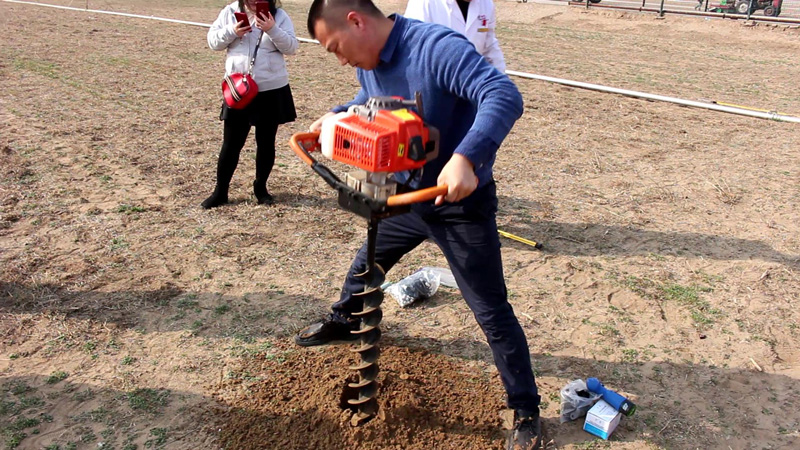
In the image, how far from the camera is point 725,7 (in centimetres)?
2294

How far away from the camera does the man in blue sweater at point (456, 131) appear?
2.22m

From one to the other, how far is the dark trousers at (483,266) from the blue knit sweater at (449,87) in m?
0.13

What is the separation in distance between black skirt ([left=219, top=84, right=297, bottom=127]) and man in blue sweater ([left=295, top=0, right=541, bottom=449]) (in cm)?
240

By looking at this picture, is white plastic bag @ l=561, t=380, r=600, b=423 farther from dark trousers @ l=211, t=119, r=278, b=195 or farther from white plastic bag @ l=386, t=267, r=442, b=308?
dark trousers @ l=211, t=119, r=278, b=195

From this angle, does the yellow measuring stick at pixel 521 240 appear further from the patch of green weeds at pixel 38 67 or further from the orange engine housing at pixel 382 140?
the patch of green weeds at pixel 38 67

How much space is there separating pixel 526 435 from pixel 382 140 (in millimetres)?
1585

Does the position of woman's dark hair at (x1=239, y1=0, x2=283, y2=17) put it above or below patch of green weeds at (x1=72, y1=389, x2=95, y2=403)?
above

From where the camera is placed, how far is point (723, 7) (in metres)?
23.0

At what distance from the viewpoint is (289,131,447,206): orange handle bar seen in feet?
6.88

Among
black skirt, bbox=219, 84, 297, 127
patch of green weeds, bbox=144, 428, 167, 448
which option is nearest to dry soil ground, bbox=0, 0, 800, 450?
patch of green weeds, bbox=144, 428, 167, 448

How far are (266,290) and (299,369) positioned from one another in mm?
902

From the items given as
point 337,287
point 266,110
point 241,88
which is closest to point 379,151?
point 337,287

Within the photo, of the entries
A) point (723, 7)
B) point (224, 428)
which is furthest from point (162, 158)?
point (723, 7)

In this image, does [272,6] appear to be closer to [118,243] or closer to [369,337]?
[118,243]
